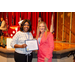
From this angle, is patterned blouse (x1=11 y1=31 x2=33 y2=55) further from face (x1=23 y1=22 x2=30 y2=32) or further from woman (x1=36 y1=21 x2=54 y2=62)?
woman (x1=36 y1=21 x2=54 y2=62)

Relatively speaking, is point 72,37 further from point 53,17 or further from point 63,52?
point 63,52

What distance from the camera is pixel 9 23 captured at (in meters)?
6.95

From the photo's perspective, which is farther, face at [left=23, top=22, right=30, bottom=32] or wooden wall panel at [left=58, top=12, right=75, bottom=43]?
wooden wall panel at [left=58, top=12, right=75, bottom=43]

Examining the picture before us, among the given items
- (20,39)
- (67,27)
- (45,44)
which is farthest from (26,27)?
(67,27)

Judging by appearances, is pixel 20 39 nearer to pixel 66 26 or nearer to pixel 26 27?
pixel 26 27

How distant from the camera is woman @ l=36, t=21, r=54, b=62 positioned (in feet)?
4.86

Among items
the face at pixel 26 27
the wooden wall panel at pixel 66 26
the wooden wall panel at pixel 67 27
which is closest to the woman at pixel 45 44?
the face at pixel 26 27

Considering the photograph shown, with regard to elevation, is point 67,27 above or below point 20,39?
above

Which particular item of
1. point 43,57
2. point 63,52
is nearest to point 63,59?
point 63,52

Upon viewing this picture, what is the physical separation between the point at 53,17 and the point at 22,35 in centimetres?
463

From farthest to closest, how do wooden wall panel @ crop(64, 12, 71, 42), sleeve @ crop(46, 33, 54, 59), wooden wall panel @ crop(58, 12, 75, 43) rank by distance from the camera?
1. wooden wall panel @ crop(64, 12, 71, 42)
2. wooden wall panel @ crop(58, 12, 75, 43)
3. sleeve @ crop(46, 33, 54, 59)

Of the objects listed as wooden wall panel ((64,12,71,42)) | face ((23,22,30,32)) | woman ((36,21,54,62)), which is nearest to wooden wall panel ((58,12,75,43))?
wooden wall panel ((64,12,71,42))

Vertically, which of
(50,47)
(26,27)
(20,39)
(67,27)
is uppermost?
(67,27)

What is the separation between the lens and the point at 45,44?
1.54 meters
